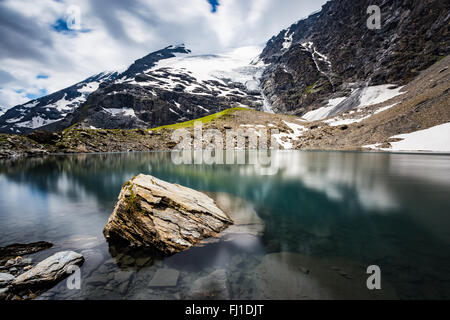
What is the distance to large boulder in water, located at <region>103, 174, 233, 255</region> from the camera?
9438mm

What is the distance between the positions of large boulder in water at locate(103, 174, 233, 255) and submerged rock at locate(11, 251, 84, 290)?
2.25 meters

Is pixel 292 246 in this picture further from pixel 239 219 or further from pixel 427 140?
pixel 427 140

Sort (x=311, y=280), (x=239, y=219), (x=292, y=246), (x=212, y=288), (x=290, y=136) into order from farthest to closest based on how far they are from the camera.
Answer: (x=290, y=136)
(x=239, y=219)
(x=292, y=246)
(x=311, y=280)
(x=212, y=288)

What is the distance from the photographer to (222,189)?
68.7 feet

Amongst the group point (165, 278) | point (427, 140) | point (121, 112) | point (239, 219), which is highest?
point (121, 112)

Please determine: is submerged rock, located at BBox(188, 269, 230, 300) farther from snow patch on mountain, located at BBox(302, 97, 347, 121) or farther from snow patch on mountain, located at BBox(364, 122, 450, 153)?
snow patch on mountain, located at BBox(302, 97, 347, 121)

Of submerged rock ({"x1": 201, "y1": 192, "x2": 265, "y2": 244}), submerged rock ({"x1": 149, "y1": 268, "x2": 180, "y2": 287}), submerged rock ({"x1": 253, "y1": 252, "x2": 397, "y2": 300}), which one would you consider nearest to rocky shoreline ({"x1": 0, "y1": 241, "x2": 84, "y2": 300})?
A: submerged rock ({"x1": 149, "y1": 268, "x2": 180, "y2": 287})

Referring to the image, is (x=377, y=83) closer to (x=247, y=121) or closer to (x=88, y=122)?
(x=247, y=121)

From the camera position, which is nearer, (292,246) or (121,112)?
(292,246)

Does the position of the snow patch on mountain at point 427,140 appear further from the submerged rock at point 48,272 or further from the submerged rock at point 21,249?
the submerged rock at point 21,249

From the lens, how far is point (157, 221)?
32.2 ft

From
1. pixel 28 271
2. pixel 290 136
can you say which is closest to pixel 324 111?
pixel 290 136

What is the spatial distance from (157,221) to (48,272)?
4153 mm
